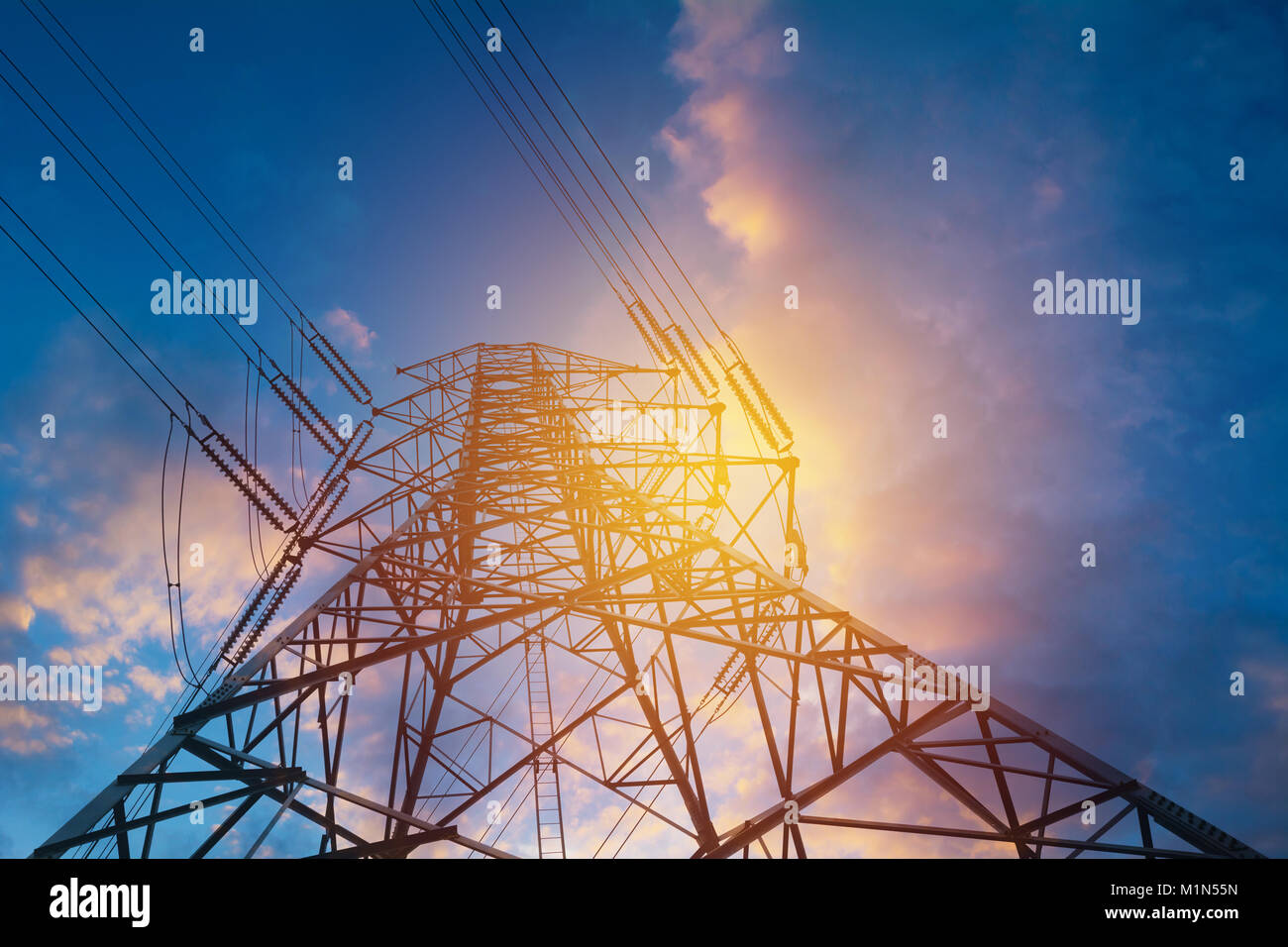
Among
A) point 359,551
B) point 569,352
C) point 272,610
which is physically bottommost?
point 272,610

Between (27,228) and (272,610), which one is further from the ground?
(27,228)

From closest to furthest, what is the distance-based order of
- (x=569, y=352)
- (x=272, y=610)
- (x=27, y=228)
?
1. (x=27, y=228)
2. (x=272, y=610)
3. (x=569, y=352)

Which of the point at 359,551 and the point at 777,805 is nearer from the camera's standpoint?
the point at 777,805

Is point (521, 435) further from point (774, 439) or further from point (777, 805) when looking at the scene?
point (777, 805)

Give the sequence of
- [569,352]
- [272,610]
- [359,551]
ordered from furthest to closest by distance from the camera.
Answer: [569,352] < [359,551] < [272,610]
